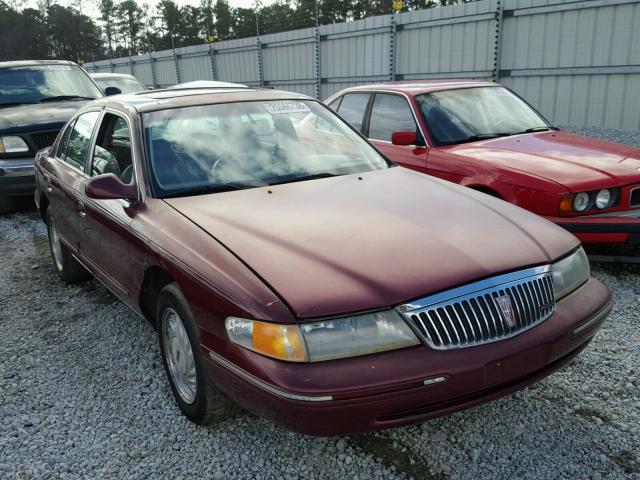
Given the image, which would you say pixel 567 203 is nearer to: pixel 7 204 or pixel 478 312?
pixel 478 312

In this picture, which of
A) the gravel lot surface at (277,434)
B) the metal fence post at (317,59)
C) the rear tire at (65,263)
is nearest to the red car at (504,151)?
the gravel lot surface at (277,434)

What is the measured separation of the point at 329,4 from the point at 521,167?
1030 inches

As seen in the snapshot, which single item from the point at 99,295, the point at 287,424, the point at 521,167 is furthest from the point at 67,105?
the point at 287,424

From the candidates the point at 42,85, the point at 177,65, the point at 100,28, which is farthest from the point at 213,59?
the point at 100,28

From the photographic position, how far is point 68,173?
13.8ft

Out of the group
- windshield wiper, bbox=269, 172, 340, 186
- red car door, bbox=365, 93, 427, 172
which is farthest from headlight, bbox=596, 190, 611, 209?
windshield wiper, bbox=269, 172, 340, 186

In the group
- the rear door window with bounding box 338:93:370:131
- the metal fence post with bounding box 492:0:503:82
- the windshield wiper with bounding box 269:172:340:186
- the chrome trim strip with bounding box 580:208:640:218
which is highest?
the metal fence post with bounding box 492:0:503:82

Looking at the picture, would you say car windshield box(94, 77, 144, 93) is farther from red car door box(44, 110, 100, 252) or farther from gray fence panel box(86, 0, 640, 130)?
red car door box(44, 110, 100, 252)

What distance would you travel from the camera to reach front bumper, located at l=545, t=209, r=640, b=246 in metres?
4.12

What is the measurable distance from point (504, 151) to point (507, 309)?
9.45 ft

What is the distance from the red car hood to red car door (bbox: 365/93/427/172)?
298 millimetres

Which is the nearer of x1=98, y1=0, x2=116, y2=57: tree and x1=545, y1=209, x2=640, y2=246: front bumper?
x1=545, y1=209, x2=640, y2=246: front bumper

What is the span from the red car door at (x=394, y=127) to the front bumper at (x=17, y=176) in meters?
4.13

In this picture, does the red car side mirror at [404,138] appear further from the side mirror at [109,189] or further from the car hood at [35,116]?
the car hood at [35,116]
